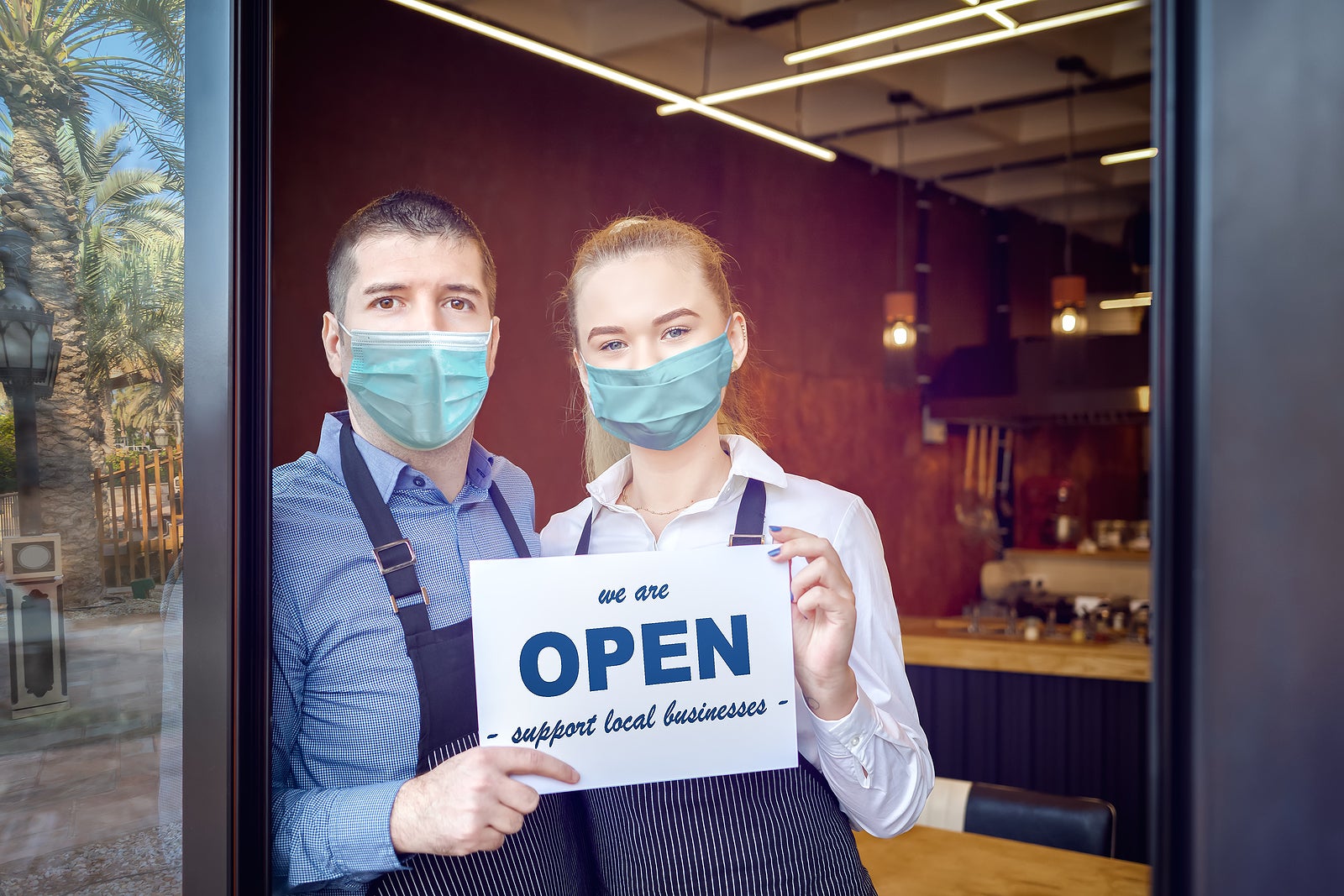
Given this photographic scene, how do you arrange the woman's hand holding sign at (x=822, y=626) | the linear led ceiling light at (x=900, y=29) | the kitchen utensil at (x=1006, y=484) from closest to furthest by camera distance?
the woman's hand holding sign at (x=822, y=626)
the linear led ceiling light at (x=900, y=29)
the kitchen utensil at (x=1006, y=484)

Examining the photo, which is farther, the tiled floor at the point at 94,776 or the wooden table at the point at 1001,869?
the wooden table at the point at 1001,869

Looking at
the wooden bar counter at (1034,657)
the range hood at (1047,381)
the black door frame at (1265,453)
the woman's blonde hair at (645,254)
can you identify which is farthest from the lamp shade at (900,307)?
the black door frame at (1265,453)

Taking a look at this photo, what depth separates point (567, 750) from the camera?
4.51 feet

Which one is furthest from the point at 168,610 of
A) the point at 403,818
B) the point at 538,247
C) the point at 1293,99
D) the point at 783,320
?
the point at 1293,99

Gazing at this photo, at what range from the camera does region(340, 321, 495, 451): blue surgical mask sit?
59.6 inches

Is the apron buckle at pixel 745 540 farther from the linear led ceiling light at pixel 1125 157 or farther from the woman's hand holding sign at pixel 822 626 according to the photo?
the linear led ceiling light at pixel 1125 157

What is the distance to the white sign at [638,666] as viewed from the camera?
1361 millimetres

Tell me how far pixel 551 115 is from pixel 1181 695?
1.66 m

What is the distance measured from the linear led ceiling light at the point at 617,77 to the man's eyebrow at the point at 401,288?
1.87 ft

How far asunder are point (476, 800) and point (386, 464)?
1.78 ft

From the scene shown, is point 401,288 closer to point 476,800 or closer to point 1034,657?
point 476,800

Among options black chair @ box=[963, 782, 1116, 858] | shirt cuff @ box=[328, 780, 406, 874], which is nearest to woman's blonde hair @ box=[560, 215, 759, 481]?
shirt cuff @ box=[328, 780, 406, 874]

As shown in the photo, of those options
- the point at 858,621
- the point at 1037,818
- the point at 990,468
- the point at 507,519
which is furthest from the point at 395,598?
the point at 990,468

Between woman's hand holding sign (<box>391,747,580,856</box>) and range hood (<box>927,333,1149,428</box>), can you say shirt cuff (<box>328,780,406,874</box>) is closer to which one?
woman's hand holding sign (<box>391,747,580,856</box>)
